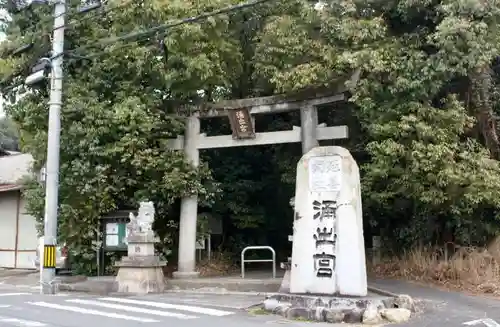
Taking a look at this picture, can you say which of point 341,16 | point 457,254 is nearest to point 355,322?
point 457,254

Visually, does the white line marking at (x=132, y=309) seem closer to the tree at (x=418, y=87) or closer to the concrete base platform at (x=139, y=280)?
the concrete base platform at (x=139, y=280)

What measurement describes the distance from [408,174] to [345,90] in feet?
9.29

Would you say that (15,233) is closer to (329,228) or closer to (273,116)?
(273,116)

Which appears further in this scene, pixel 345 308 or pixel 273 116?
Answer: pixel 273 116

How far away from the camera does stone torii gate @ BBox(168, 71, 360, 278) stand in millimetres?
15320

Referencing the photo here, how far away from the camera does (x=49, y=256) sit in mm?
14711

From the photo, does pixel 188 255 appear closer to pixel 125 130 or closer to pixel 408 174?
pixel 125 130

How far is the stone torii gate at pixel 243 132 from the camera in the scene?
50.3 feet

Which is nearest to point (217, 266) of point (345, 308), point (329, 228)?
point (329, 228)

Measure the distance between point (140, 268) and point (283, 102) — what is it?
5.85m

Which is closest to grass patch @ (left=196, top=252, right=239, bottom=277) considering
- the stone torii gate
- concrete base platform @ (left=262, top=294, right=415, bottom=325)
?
the stone torii gate

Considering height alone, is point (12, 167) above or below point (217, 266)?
above

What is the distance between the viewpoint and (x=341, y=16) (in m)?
14.5

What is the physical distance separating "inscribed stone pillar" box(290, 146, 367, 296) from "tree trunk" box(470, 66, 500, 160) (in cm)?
508
